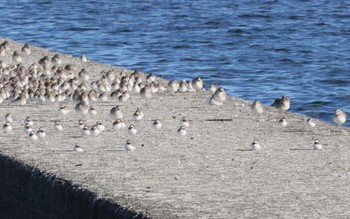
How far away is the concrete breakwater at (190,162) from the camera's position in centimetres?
1039

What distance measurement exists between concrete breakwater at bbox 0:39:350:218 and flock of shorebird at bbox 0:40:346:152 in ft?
0.33

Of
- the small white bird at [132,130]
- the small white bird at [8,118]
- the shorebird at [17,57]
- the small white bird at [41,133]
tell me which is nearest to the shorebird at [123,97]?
the small white bird at [8,118]

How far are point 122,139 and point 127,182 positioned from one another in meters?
2.28

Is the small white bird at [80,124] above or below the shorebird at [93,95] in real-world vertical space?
above

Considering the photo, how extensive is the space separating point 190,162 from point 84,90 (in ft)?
16.3

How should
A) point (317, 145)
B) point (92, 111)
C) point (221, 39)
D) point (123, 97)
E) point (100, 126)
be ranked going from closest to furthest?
point (317, 145)
point (100, 126)
point (92, 111)
point (123, 97)
point (221, 39)

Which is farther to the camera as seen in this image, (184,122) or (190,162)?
(184,122)

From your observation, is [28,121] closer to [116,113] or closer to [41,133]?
[41,133]

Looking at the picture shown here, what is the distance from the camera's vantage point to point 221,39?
40156mm

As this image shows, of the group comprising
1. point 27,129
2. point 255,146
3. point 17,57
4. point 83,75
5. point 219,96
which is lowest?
point 17,57

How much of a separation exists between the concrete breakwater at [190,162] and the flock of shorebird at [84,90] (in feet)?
0.33

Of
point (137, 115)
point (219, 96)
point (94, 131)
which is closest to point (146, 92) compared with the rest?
point (219, 96)

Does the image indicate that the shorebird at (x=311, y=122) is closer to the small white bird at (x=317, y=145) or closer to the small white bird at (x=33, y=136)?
the small white bird at (x=317, y=145)

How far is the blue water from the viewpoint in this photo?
30609mm
